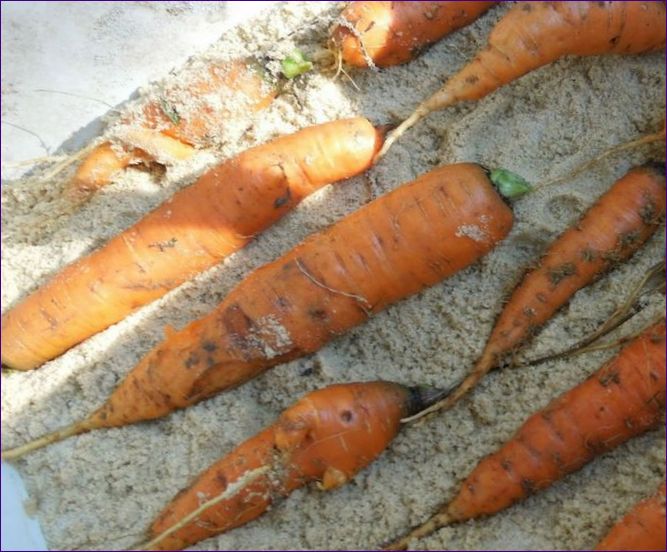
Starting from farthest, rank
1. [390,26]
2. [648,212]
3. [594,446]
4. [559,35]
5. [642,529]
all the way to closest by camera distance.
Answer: [390,26]
[559,35]
[648,212]
[594,446]
[642,529]

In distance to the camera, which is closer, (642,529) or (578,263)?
(642,529)

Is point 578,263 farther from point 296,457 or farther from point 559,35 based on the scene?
point 296,457

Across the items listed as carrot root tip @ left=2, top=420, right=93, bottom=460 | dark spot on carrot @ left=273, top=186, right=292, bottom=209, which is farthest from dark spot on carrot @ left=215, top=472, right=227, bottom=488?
dark spot on carrot @ left=273, top=186, right=292, bottom=209

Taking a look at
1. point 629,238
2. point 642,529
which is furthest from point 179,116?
point 642,529

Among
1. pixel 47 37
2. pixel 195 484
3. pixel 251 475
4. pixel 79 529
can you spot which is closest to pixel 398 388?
pixel 251 475

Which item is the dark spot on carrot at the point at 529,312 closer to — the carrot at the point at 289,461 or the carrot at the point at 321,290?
the carrot at the point at 321,290

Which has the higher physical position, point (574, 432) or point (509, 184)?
point (509, 184)

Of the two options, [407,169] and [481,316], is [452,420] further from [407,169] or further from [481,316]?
[407,169]
